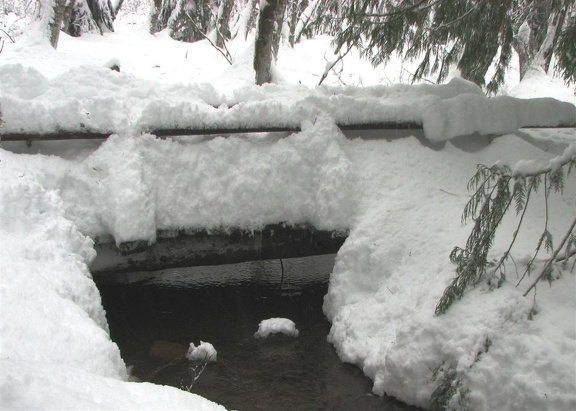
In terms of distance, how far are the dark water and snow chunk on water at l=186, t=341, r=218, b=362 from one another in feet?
0.20

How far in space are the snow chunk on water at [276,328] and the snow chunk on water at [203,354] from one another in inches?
21.7

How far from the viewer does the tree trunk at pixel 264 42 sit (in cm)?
771

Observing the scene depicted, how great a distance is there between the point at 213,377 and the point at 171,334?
2.86 feet

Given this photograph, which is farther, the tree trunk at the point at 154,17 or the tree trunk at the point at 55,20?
the tree trunk at the point at 154,17

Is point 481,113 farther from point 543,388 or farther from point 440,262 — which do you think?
point 543,388

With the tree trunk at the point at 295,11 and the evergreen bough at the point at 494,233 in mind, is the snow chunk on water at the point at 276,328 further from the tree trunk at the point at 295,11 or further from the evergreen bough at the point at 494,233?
the tree trunk at the point at 295,11

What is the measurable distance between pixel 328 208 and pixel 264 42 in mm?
4343

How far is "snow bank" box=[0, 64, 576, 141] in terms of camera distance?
449cm

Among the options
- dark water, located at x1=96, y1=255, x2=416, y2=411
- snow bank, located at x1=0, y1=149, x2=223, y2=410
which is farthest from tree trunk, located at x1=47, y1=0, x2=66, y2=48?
snow bank, located at x1=0, y1=149, x2=223, y2=410

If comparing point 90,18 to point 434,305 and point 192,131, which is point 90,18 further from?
point 434,305

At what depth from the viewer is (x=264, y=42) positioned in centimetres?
818

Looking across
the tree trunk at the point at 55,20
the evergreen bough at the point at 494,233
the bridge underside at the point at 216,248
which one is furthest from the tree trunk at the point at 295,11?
the evergreen bough at the point at 494,233

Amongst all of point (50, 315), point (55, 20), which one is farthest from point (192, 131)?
point (55, 20)

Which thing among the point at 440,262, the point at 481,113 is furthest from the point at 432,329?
the point at 481,113
